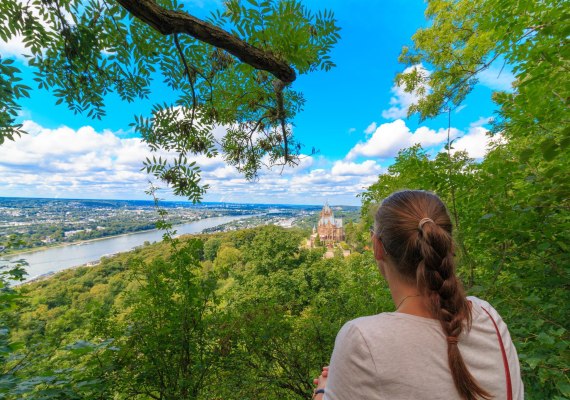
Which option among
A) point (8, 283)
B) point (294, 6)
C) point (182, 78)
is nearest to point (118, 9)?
point (182, 78)

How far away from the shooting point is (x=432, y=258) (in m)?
0.81

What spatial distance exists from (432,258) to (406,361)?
1.08 feet

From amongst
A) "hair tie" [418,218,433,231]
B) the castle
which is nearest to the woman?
"hair tie" [418,218,433,231]

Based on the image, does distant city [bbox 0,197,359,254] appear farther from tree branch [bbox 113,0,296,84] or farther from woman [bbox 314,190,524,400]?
woman [bbox 314,190,524,400]

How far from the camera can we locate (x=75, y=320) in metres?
2.77

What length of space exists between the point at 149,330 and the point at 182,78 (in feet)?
8.32

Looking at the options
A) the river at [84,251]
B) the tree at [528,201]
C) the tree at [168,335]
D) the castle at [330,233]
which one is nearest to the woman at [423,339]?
the tree at [528,201]

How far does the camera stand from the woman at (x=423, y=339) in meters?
0.64

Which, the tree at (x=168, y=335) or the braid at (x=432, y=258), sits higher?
the braid at (x=432, y=258)

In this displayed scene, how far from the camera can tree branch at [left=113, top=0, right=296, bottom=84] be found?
142 centimetres

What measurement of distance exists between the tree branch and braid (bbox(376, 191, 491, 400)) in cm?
126

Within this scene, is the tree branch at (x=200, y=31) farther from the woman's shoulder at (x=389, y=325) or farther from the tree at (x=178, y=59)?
the woman's shoulder at (x=389, y=325)

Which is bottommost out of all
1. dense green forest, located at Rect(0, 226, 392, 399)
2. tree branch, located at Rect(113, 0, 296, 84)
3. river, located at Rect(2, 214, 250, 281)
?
river, located at Rect(2, 214, 250, 281)

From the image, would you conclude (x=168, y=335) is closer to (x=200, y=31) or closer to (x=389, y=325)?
(x=389, y=325)
